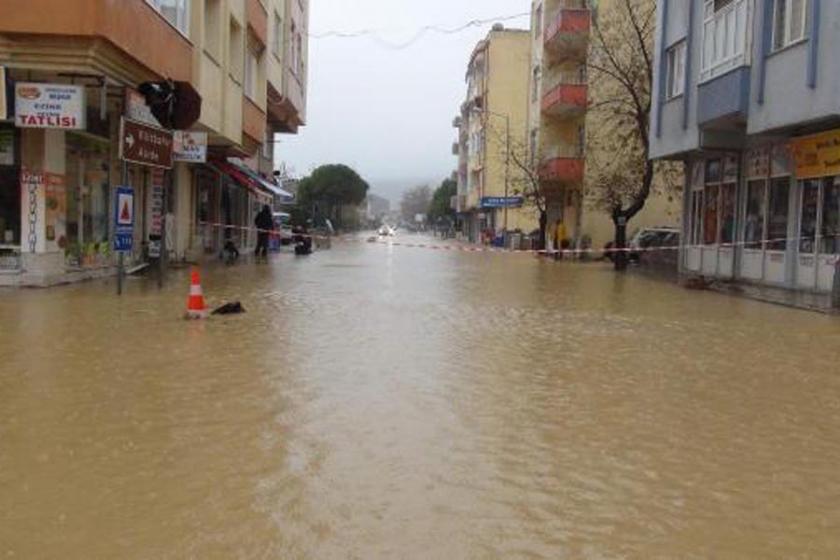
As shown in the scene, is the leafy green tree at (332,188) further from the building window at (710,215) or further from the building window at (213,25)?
the building window at (710,215)

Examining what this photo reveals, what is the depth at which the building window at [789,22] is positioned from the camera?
55.8 feet

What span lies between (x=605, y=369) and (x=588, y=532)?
4.86 m

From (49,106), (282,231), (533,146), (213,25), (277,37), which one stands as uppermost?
(277,37)

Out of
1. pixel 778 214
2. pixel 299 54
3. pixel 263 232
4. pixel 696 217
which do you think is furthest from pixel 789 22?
pixel 299 54

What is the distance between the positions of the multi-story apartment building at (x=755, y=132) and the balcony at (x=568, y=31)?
16.5 m

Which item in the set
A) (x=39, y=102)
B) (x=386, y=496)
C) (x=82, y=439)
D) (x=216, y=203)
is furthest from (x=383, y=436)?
(x=216, y=203)

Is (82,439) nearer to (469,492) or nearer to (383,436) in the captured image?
(383,436)

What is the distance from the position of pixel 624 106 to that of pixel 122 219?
2469 cm

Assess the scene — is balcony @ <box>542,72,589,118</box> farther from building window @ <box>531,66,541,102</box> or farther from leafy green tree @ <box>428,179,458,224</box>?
leafy green tree @ <box>428,179,458,224</box>

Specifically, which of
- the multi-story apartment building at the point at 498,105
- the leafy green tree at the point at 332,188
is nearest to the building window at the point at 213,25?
the multi-story apartment building at the point at 498,105

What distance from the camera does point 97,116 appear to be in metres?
18.5

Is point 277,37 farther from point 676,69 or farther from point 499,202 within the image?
point 499,202

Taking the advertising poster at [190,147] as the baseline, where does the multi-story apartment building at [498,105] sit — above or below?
above

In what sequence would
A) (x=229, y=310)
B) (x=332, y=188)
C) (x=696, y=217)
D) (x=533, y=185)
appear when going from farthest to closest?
(x=332, y=188), (x=533, y=185), (x=696, y=217), (x=229, y=310)
